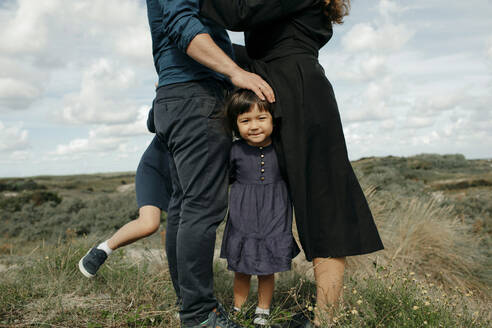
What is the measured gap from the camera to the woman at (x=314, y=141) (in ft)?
7.49

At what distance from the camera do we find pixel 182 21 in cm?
211

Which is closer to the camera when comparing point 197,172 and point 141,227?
point 197,172

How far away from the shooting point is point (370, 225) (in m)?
2.43

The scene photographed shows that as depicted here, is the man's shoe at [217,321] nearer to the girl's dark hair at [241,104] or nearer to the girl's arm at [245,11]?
the girl's dark hair at [241,104]

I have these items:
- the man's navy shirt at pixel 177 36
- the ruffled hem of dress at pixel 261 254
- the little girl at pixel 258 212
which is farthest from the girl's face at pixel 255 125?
the ruffled hem of dress at pixel 261 254

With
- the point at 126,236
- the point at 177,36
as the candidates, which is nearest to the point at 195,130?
the point at 177,36

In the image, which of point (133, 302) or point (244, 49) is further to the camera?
point (133, 302)

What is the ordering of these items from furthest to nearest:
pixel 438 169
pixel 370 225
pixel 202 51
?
1. pixel 438 169
2. pixel 370 225
3. pixel 202 51

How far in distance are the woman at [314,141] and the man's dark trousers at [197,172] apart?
1.16ft

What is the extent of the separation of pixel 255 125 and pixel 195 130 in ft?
1.11

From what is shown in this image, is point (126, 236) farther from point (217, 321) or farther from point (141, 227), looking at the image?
point (217, 321)

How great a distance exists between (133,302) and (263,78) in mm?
1847

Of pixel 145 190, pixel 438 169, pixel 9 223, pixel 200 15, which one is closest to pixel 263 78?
pixel 200 15

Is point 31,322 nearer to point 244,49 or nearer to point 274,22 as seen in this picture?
point 244,49
